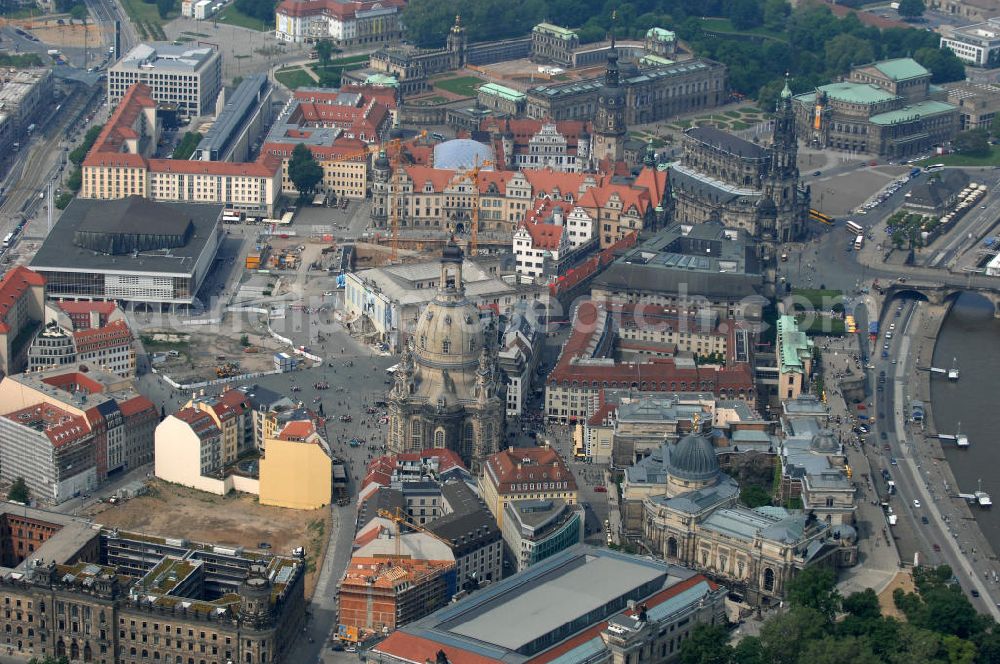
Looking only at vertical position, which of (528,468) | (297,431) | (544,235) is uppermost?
(544,235)

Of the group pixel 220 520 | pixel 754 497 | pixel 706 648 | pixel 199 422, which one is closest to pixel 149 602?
pixel 220 520

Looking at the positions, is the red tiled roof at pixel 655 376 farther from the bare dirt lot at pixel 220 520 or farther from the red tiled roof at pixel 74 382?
the red tiled roof at pixel 74 382

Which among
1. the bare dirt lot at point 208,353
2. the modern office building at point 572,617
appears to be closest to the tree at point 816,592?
the modern office building at point 572,617

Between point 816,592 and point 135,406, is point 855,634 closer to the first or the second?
point 816,592

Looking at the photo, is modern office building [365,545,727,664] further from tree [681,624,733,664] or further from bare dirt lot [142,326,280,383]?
bare dirt lot [142,326,280,383]

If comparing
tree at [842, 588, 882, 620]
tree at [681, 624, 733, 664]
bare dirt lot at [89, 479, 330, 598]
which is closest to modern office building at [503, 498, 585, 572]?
bare dirt lot at [89, 479, 330, 598]

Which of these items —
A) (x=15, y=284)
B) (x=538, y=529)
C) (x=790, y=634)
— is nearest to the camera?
(x=790, y=634)
